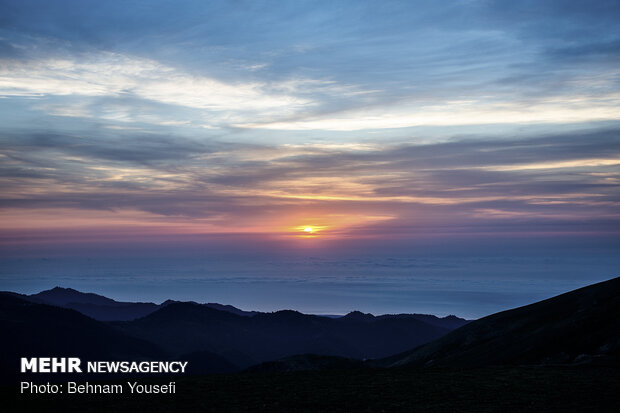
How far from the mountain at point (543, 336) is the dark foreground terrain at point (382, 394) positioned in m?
13.1

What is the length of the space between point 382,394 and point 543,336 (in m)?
39.3

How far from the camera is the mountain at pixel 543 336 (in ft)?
188

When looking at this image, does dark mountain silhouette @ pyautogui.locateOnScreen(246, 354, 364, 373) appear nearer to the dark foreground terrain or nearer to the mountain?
the mountain

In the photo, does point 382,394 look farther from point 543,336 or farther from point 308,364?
point 308,364

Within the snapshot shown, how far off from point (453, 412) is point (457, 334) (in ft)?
206

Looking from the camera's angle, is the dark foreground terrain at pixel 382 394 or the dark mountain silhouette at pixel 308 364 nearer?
the dark foreground terrain at pixel 382 394

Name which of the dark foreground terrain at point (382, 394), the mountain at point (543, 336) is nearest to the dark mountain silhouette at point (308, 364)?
the mountain at point (543, 336)

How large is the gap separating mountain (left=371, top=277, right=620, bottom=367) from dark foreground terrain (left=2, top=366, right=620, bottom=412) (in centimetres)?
1306

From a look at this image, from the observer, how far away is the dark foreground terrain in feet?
108

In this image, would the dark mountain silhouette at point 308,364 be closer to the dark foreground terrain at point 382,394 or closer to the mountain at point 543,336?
the mountain at point 543,336

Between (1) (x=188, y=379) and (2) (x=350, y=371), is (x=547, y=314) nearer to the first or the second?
(2) (x=350, y=371)

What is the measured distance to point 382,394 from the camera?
3653 cm

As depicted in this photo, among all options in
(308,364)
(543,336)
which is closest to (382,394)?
(543,336)

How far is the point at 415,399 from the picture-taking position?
3469cm
